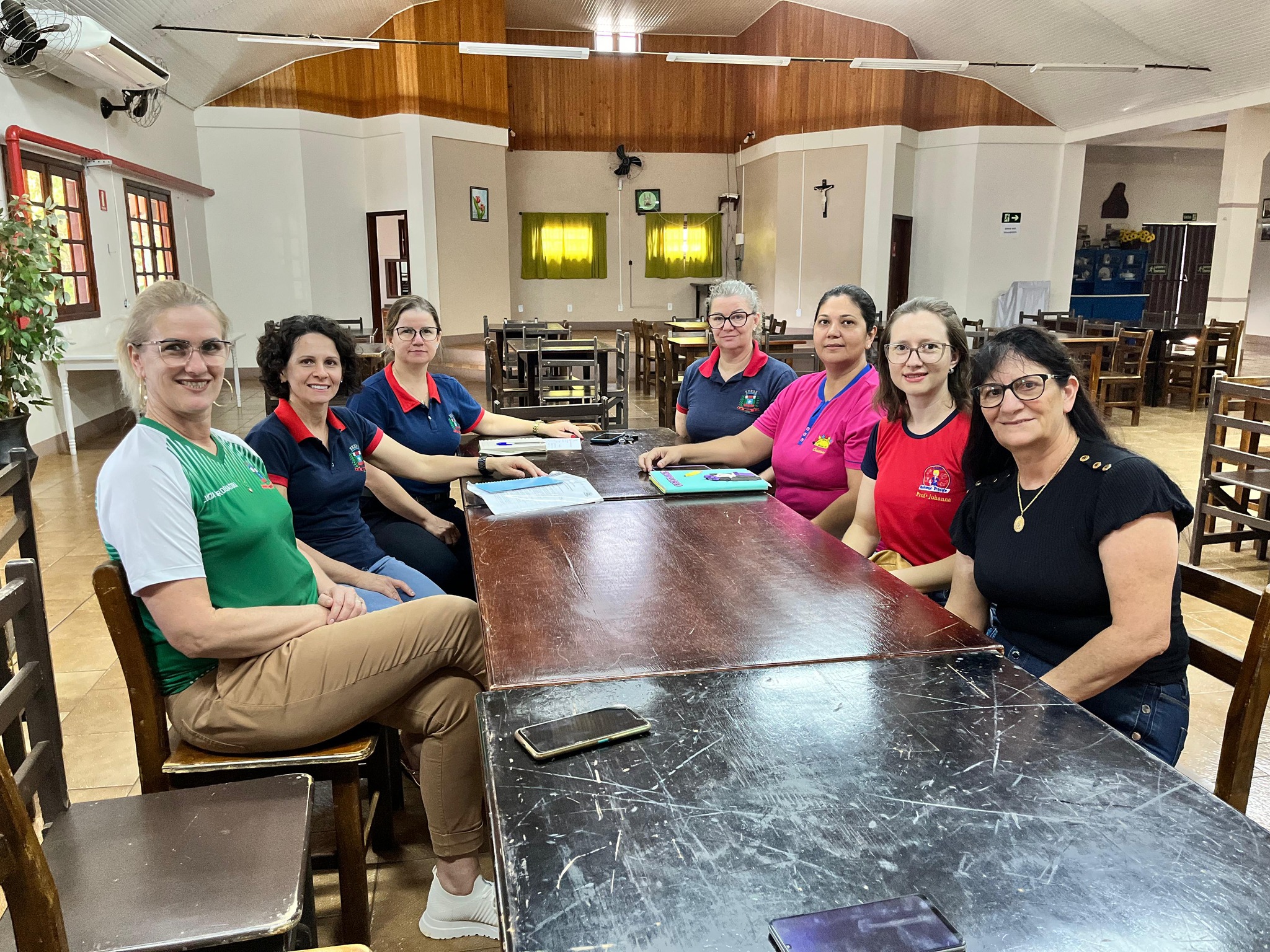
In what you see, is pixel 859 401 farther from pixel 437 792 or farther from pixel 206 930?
pixel 206 930

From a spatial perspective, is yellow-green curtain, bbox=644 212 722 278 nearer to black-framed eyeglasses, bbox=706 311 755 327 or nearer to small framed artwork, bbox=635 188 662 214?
small framed artwork, bbox=635 188 662 214

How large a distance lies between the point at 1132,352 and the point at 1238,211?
2.39 meters

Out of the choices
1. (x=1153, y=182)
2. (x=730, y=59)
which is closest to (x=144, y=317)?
(x=730, y=59)

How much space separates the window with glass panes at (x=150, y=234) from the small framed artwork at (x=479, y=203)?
3.82 metres

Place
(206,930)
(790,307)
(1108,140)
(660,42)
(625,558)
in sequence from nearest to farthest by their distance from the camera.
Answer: (206,930), (625,558), (1108,140), (790,307), (660,42)

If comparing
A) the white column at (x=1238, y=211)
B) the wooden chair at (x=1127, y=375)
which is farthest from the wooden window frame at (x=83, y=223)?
the white column at (x=1238, y=211)

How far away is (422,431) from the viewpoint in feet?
9.82

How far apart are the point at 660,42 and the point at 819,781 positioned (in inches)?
606

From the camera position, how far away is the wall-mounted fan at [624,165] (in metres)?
14.3

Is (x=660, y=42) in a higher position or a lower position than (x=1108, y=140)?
higher

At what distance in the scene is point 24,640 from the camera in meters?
1.37

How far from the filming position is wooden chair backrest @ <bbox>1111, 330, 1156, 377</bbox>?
824 cm

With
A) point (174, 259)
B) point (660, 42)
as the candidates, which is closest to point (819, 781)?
point (174, 259)

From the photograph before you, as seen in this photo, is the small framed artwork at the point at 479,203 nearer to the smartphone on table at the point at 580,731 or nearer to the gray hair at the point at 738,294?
the gray hair at the point at 738,294
